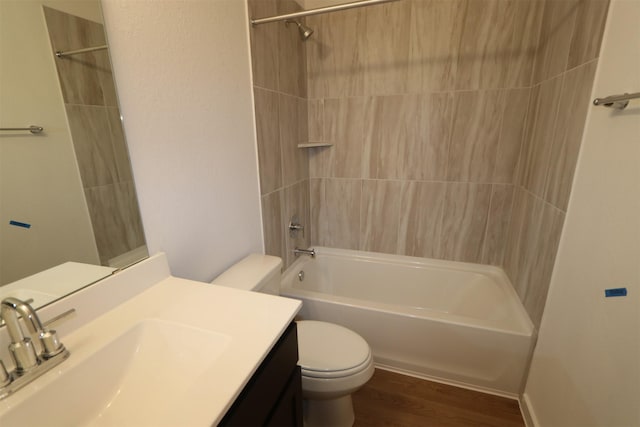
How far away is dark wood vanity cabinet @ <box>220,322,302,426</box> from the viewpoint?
0.62m

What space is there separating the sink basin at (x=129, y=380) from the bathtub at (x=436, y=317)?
1016 millimetres

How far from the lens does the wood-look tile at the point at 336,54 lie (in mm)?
1925

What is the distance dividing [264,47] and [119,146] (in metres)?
0.99

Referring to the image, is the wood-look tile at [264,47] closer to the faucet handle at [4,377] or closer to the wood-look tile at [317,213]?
the wood-look tile at [317,213]

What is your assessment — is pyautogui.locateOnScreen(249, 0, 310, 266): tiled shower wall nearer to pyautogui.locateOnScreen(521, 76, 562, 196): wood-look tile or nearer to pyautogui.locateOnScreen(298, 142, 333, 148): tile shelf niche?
pyautogui.locateOnScreen(298, 142, 333, 148): tile shelf niche

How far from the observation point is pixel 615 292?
32.8 inches

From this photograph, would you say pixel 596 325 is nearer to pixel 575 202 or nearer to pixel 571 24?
pixel 575 202

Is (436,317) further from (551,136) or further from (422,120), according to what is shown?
(422,120)

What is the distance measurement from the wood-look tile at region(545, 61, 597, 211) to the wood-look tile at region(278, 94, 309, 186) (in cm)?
137

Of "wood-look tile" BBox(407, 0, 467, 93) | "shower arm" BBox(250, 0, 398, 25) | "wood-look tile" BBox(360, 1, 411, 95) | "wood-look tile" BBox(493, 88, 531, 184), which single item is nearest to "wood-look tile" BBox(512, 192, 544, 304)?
"wood-look tile" BBox(493, 88, 531, 184)

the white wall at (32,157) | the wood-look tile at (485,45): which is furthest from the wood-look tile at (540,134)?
the white wall at (32,157)

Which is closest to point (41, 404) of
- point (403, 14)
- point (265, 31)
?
point (265, 31)

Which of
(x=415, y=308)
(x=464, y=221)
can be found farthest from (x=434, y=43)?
→ (x=415, y=308)

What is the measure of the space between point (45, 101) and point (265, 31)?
3.70 ft
